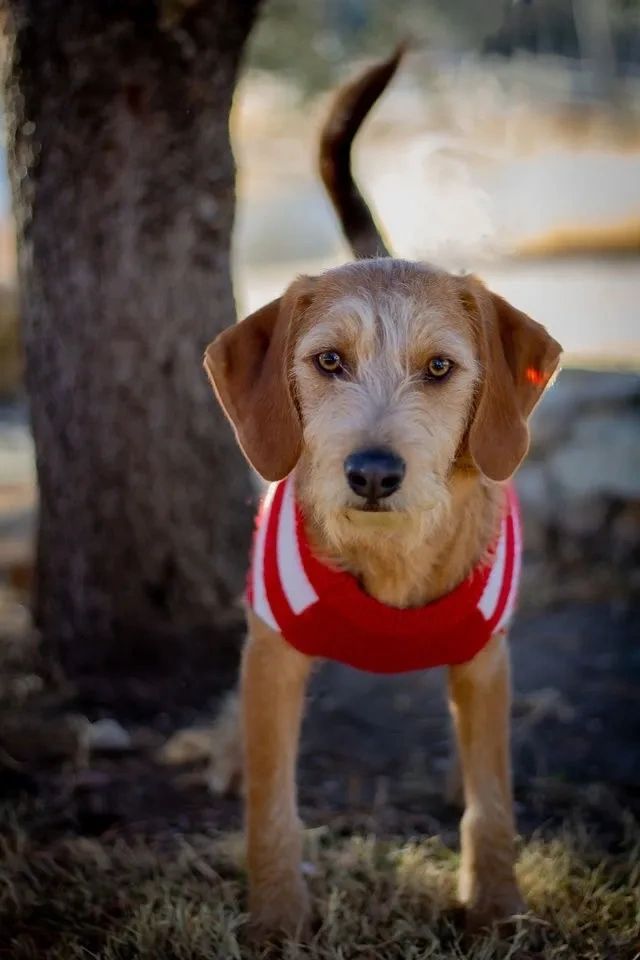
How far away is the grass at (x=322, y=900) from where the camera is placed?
2811mm

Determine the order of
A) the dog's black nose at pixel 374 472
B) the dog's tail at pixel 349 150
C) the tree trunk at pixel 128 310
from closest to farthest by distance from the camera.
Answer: the dog's black nose at pixel 374 472
the dog's tail at pixel 349 150
the tree trunk at pixel 128 310

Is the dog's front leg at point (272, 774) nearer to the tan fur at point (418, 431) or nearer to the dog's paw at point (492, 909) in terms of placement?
the tan fur at point (418, 431)

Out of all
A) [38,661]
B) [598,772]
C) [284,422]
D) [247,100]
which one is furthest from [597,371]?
[247,100]

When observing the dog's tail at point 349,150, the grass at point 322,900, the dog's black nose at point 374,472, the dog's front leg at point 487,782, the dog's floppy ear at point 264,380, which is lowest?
the grass at point 322,900

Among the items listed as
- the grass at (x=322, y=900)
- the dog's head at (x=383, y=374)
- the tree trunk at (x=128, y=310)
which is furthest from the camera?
the tree trunk at (x=128, y=310)

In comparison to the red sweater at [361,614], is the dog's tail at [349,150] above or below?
above

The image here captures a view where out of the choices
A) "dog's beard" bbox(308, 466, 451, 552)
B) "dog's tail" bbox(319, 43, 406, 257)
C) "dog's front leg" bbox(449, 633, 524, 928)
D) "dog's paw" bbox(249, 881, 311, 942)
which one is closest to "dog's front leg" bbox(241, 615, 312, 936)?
"dog's paw" bbox(249, 881, 311, 942)

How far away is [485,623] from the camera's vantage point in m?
2.90

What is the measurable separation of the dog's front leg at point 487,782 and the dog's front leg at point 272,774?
0.45 meters

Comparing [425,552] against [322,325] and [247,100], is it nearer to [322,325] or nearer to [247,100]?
[322,325]

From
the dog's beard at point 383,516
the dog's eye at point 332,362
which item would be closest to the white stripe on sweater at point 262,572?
the dog's beard at point 383,516

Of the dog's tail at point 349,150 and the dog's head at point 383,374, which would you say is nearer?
the dog's head at point 383,374

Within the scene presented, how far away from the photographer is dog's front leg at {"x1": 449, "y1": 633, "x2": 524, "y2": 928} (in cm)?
300

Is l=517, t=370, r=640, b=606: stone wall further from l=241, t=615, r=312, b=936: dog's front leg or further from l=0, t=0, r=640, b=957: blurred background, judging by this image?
l=241, t=615, r=312, b=936: dog's front leg
